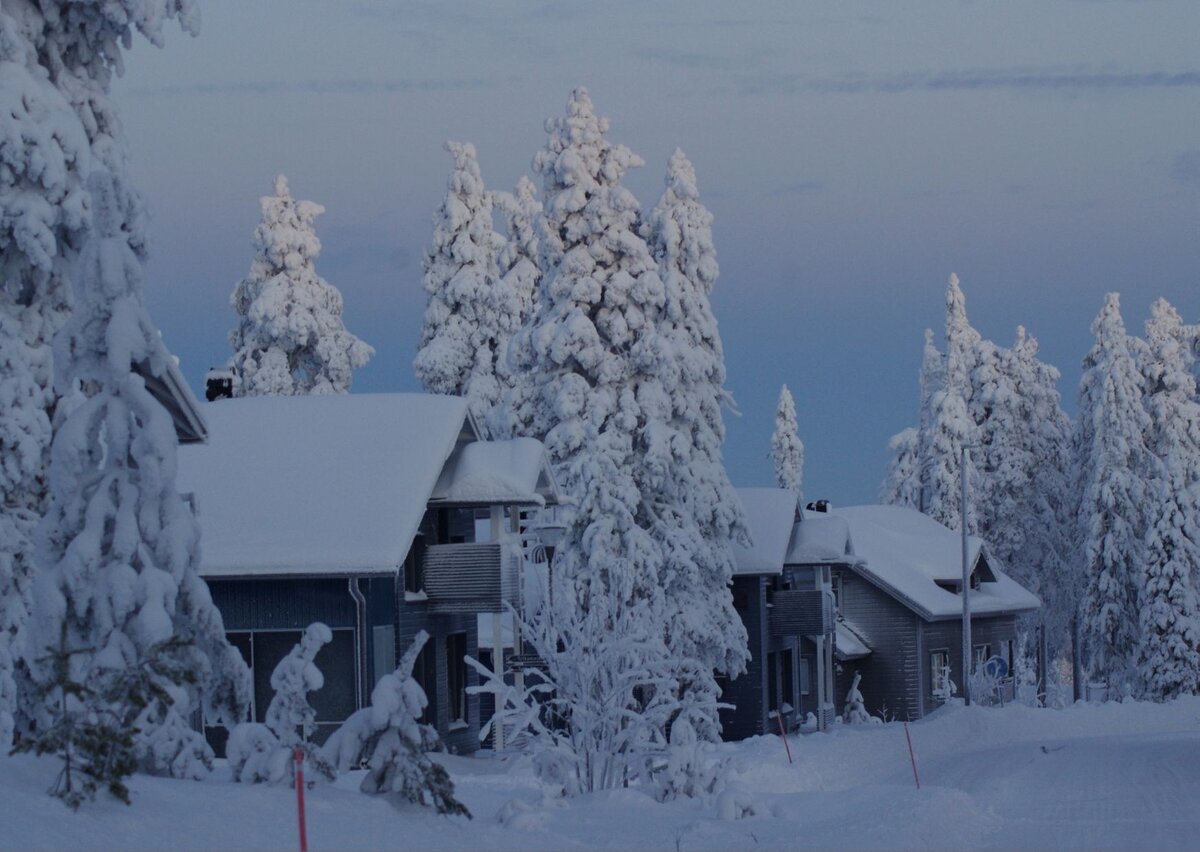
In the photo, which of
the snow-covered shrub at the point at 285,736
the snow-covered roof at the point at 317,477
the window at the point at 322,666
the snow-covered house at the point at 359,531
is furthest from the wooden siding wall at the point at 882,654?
the snow-covered shrub at the point at 285,736

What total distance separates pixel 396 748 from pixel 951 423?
180 ft

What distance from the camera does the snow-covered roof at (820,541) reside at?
51.6 m

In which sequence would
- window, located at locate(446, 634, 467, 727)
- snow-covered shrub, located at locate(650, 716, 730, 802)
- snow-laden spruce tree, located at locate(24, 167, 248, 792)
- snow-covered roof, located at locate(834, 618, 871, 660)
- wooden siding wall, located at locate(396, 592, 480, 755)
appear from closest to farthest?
snow-laden spruce tree, located at locate(24, 167, 248, 792), snow-covered shrub, located at locate(650, 716, 730, 802), wooden siding wall, located at locate(396, 592, 480, 755), window, located at locate(446, 634, 467, 727), snow-covered roof, located at locate(834, 618, 871, 660)

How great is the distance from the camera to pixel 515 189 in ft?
192

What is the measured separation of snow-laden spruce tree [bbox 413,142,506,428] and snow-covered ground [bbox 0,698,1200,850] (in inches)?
643

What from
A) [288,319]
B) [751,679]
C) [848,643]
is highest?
[288,319]

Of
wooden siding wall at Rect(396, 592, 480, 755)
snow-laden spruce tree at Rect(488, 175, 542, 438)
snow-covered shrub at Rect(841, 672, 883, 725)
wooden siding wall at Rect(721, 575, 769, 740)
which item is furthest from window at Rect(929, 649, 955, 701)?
wooden siding wall at Rect(396, 592, 480, 755)

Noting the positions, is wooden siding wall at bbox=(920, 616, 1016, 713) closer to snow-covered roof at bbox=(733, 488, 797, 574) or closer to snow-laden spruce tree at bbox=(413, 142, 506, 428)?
snow-covered roof at bbox=(733, 488, 797, 574)

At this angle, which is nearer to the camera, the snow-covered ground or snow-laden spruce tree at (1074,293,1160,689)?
the snow-covered ground

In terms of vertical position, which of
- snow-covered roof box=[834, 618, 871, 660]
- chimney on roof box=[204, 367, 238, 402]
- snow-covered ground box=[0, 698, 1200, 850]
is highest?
chimney on roof box=[204, 367, 238, 402]

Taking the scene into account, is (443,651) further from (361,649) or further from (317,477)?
(317,477)

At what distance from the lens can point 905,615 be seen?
2307 inches

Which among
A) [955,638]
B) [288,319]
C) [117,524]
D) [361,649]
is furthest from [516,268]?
[117,524]

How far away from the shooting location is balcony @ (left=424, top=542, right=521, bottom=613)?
3484cm
